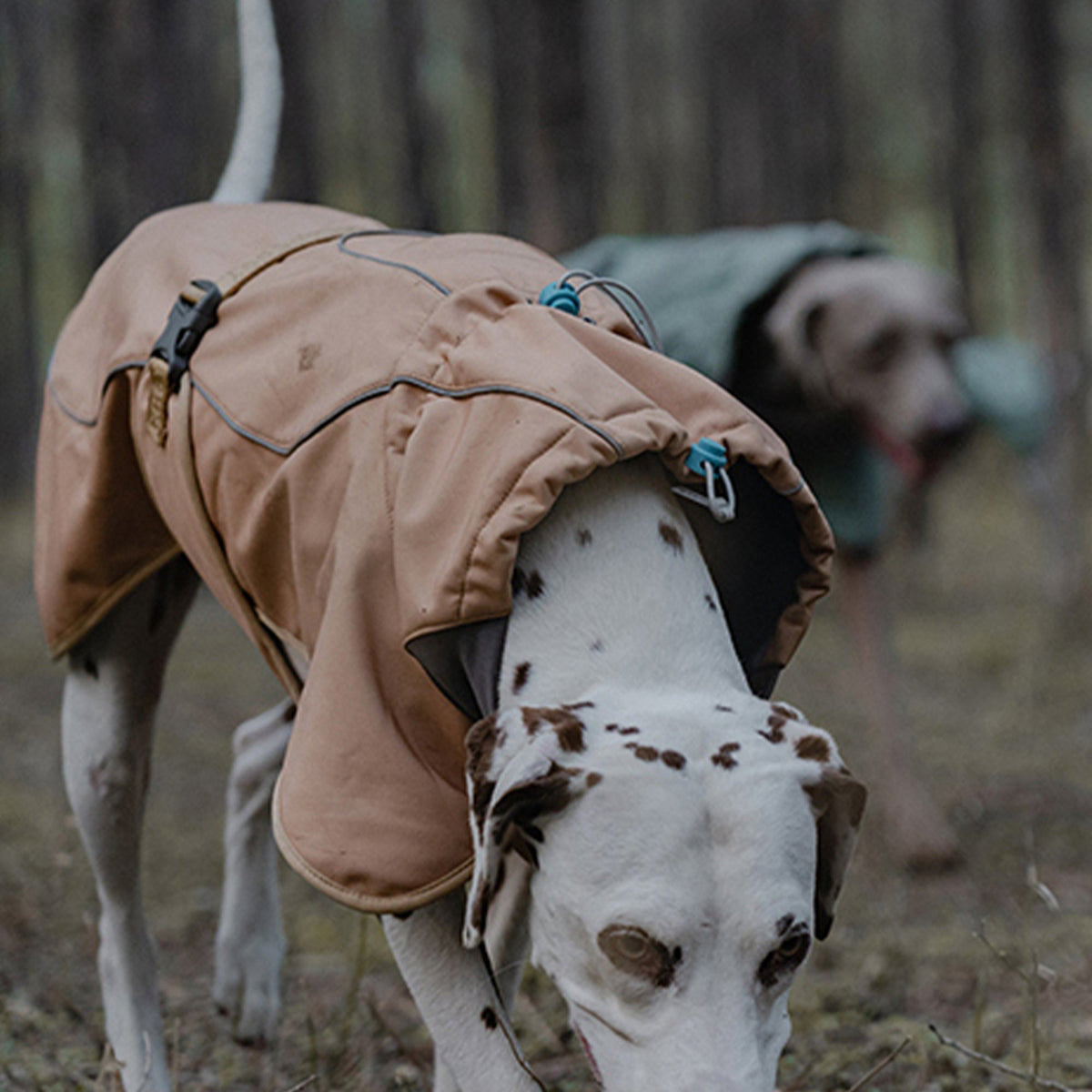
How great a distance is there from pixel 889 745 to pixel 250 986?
258cm

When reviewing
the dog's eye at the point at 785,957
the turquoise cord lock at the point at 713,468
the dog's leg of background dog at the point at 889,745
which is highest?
the turquoise cord lock at the point at 713,468

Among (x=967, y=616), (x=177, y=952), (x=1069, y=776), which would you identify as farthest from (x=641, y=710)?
(x=967, y=616)

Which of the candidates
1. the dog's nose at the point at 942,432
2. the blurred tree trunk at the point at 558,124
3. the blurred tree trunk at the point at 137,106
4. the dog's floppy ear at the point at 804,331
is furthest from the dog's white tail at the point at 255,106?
the blurred tree trunk at the point at 137,106

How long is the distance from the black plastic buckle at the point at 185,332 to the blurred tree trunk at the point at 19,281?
15781 millimetres

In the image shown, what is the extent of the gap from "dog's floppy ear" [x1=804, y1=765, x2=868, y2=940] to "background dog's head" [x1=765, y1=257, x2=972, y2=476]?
328 cm

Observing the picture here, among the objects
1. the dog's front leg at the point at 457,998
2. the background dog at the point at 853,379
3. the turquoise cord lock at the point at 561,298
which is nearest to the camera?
the dog's front leg at the point at 457,998

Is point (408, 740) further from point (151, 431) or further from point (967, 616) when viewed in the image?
point (967, 616)

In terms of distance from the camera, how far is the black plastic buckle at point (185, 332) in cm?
279

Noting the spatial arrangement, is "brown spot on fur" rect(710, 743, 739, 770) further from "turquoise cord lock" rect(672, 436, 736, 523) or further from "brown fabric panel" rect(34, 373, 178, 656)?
"brown fabric panel" rect(34, 373, 178, 656)

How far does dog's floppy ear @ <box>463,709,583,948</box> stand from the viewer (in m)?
1.98

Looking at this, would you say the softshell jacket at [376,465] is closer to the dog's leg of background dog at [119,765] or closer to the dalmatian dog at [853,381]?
the dog's leg of background dog at [119,765]

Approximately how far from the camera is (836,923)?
4590mm

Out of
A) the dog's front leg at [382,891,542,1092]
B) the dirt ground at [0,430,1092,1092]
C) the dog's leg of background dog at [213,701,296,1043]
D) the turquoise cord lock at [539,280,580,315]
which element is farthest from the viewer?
the dog's leg of background dog at [213,701,296,1043]

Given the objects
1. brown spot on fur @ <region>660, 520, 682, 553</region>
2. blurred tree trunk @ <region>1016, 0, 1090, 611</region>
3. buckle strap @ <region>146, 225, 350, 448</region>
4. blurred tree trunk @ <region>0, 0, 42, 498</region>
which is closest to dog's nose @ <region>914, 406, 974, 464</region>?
buckle strap @ <region>146, 225, 350, 448</region>
